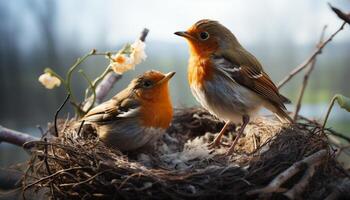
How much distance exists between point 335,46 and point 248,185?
4164 millimetres

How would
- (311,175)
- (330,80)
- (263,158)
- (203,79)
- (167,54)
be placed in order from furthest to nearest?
(330,80), (167,54), (203,79), (263,158), (311,175)

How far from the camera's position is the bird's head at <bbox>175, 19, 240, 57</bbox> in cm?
288

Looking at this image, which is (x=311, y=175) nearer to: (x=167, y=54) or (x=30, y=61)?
(x=167, y=54)

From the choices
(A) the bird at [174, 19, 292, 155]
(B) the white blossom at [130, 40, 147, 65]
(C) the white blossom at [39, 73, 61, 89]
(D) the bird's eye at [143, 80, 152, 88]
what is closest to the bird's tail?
(A) the bird at [174, 19, 292, 155]

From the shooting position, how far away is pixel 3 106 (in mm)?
5395

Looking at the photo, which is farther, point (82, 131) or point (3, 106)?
point (3, 106)

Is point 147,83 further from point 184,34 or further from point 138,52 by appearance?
point 184,34

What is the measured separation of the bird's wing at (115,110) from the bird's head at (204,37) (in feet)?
1.53

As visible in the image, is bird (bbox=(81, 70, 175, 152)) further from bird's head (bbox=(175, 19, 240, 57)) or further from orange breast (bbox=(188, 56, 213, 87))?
bird's head (bbox=(175, 19, 240, 57))

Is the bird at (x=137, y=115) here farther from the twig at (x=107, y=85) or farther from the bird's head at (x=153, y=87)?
the twig at (x=107, y=85)

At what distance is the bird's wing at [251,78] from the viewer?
2.77m

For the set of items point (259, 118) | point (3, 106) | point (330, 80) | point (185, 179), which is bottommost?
point (185, 179)

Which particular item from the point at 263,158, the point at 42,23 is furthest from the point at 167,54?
the point at 263,158

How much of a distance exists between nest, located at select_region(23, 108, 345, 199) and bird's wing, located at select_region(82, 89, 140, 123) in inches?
4.4
